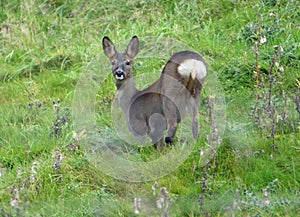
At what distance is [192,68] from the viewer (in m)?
6.11

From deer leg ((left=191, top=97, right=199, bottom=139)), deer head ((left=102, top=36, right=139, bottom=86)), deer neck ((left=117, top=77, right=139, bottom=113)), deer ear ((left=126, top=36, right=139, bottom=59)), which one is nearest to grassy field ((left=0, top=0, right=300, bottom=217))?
deer leg ((left=191, top=97, right=199, bottom=139))

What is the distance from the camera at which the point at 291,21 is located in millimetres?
8625

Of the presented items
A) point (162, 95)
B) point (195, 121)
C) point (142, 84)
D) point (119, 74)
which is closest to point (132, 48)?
point (119, 74)

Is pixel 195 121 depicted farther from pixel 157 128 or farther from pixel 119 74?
pixel 119 74

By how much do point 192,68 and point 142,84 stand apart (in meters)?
1.70

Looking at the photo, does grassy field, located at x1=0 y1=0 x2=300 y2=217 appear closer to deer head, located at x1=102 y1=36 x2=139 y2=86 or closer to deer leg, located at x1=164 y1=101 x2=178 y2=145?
deer leg, located at x1=164 y1=101 x2=178 y2=145

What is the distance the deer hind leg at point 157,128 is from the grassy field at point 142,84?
0.12 metres

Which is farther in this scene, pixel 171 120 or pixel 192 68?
pixel 171 120

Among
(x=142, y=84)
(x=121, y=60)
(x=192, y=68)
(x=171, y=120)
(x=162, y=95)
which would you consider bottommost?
(x=142, y=84)

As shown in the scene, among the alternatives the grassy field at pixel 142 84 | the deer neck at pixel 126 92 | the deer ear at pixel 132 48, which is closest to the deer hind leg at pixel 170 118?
the grassy field at pixel 142 84

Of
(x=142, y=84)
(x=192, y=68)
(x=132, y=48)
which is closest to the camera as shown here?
(x=192, y=68)

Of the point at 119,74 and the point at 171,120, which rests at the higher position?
the point at 119,74

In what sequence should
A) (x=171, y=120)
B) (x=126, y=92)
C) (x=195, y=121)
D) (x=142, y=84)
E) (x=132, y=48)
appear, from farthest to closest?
1. (x=142, y=84)
2. (x=132, y=48)
3. (x=126, y=92)
4. (x=195, y=121)
5. (x=171, y=120)

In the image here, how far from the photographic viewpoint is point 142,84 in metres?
7.75
